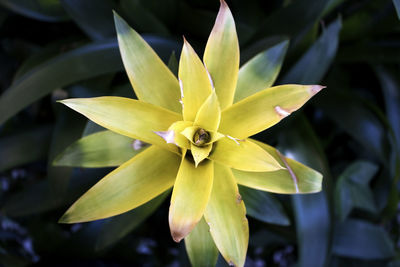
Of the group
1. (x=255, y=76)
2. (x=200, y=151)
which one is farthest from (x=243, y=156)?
(x=255, y=76)

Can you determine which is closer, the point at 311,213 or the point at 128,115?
the point at 128,115

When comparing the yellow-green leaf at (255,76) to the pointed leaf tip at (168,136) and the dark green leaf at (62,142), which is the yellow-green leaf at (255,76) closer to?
the pointed leaf tip at (168,136)

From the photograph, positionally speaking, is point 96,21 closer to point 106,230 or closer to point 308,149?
point 106,230

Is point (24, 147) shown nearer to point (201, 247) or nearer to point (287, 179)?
point (201, 247)

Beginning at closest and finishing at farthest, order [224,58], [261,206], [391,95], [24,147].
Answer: [224,58] < [261,206] < [24,147] < [391,95]

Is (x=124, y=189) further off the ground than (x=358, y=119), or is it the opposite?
(x=124, y=189)

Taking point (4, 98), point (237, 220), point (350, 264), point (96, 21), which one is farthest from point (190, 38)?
point (350, 264)

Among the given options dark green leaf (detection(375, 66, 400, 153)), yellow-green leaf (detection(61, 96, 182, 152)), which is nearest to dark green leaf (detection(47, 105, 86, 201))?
yellow-green leaf (detection(61, 96, 182, 152))
